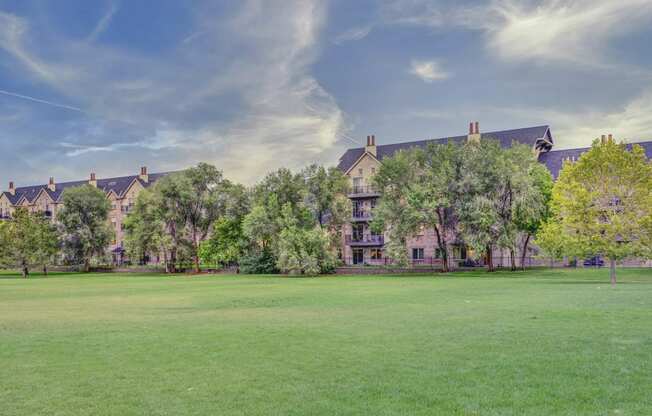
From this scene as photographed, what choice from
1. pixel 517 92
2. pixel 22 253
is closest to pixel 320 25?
pixel 517 92

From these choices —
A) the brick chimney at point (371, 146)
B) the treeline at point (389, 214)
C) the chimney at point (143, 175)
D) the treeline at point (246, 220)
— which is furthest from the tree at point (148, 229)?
the chimney at point (143, 175)

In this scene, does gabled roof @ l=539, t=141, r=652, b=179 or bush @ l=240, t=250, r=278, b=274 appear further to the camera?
gabled roof @ l=539, t=141, r=652, b=179

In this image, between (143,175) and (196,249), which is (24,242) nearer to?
(196,249)

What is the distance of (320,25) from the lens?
3822 centimetres

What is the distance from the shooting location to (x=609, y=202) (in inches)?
1476

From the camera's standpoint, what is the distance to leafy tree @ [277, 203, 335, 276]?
5784cm

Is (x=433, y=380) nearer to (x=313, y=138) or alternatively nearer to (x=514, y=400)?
(x=514, y=400)

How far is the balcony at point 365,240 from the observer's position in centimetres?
7100

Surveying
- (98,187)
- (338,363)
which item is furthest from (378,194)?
(98,187)

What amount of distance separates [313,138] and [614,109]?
→ 100 feet

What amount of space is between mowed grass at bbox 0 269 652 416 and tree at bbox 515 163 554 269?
32188 mm

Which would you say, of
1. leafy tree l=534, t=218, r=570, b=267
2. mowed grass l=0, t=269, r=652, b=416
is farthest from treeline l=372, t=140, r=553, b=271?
mowed grass l=0, t=269, r=652, b=416

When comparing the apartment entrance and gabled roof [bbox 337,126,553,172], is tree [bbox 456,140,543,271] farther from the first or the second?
the apartment entrance

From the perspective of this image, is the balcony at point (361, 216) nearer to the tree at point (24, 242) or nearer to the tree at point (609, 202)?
the tree at point (609, 202)
